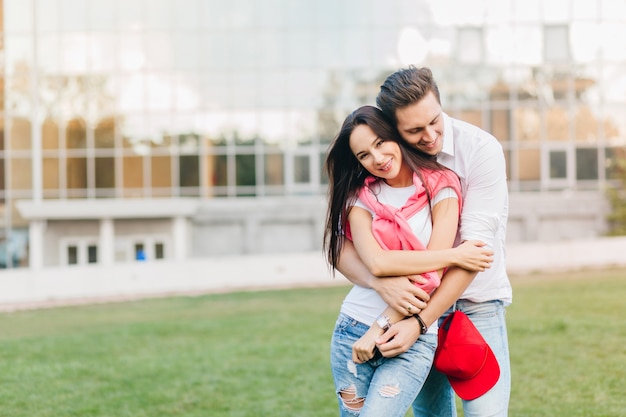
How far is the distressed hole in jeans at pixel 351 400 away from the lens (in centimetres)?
325

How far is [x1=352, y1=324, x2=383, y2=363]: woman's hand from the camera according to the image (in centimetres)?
311

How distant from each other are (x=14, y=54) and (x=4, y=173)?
436cm

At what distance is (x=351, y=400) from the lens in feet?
10.7

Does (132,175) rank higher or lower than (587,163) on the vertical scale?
lower

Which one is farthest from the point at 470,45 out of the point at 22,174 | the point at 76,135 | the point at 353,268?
the point at 353,268

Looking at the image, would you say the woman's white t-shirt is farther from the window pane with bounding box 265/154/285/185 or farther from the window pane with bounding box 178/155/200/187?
the window pane with bounding box 178/155/200/187

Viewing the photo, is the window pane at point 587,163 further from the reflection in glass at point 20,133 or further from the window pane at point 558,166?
the reflection in glass at point 20,133

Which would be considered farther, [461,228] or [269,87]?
[269,87]

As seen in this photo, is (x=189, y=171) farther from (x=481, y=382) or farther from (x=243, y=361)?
(x=481, y=382)

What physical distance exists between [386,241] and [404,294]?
0.24 metres

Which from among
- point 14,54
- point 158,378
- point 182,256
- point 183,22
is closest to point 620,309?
point 158,378

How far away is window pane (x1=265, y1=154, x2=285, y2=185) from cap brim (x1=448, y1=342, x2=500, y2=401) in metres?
27.7

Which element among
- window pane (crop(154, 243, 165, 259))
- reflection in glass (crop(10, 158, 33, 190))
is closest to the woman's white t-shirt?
window pane (crop(154, 243, 165, 259))

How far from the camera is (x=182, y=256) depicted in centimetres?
2916
